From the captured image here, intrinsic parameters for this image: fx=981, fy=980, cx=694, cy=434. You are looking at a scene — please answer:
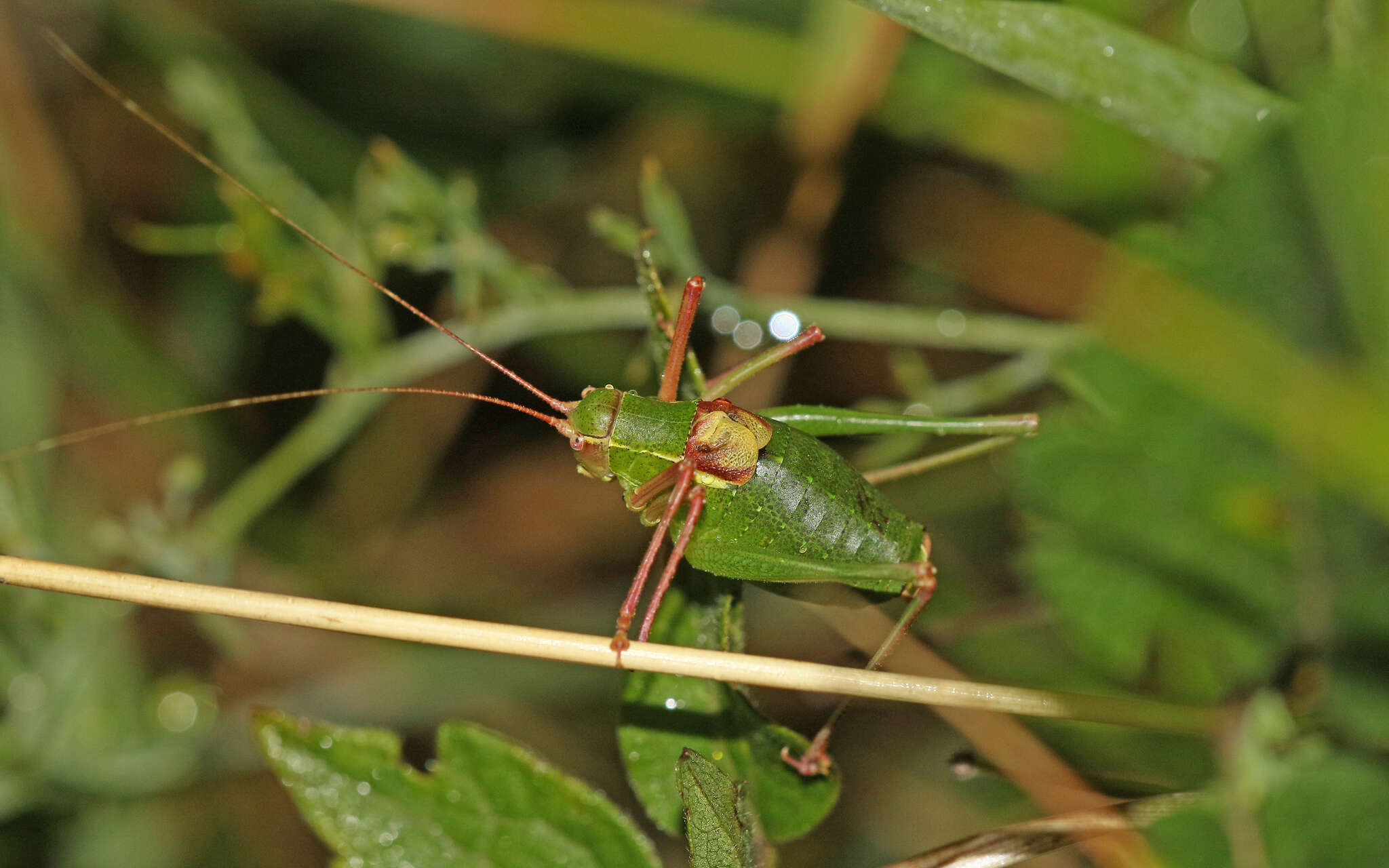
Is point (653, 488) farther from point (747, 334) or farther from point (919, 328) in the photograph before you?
point (919, 328)

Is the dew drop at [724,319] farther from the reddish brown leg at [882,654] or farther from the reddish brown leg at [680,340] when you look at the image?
the reddish brown leg at [882,654]

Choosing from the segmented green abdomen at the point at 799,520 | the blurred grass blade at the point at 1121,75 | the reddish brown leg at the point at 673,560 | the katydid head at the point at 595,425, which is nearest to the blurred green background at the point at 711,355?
the blurred grass blade at the point at 1121,75

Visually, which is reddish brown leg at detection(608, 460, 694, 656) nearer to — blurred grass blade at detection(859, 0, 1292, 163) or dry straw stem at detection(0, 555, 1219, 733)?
dry straw stem at detection(0, 555, 1219, 733)

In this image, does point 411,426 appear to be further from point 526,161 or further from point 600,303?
point 600,303

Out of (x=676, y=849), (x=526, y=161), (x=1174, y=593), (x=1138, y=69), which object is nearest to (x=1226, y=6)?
(x=1138, y=69)

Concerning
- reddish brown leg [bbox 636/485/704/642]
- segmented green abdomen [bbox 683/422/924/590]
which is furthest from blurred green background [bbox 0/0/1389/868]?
reddish brown leg [bbox 636/485/704/642]
